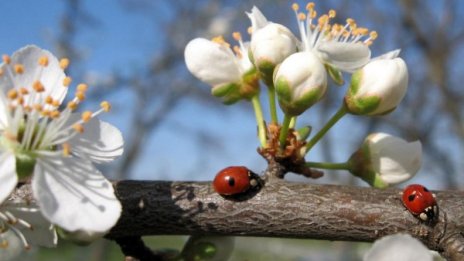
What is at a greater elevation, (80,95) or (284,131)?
(80,95)

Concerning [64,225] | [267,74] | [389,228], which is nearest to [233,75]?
[267,74]

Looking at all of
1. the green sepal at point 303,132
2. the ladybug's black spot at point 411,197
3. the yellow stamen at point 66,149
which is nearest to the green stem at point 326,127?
the green sepal at point 303,132

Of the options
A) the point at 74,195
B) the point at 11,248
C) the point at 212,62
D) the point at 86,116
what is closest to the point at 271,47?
the point at 212,62

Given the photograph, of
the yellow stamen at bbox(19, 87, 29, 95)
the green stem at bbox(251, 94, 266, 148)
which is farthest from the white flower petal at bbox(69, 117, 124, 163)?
the green stem at bbox(251, 94, 266, 148)

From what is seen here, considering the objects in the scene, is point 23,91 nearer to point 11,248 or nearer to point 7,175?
point 7,175

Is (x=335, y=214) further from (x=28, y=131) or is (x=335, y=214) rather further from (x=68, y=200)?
(x=28, y=131)

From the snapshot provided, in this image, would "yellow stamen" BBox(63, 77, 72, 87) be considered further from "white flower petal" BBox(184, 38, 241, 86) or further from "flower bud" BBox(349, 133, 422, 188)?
"flower bud" BBox(349, 133, 422, 188)

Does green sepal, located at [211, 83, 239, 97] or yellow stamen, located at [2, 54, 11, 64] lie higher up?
yellow stamen, located at [2, 54, 11, 64]
